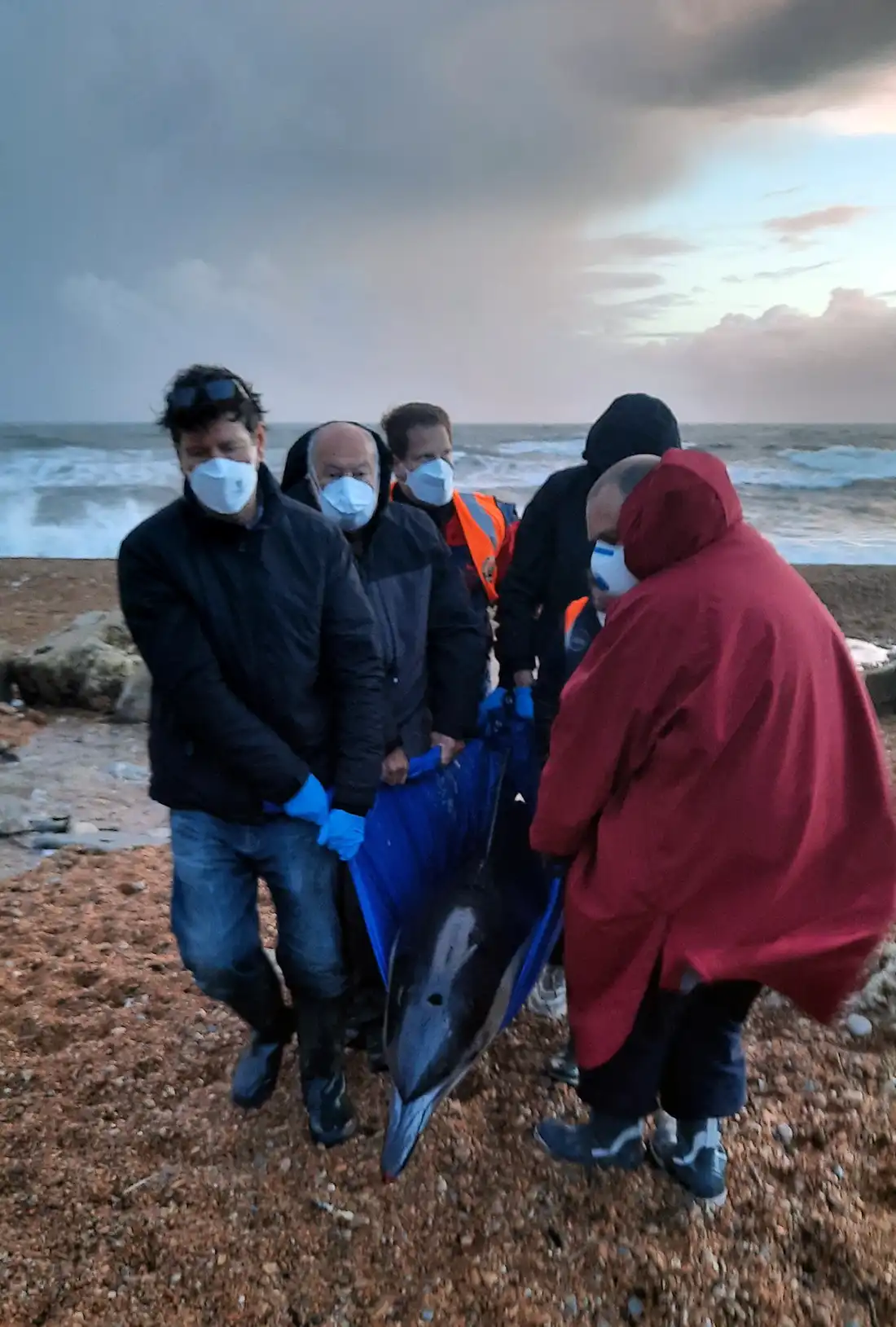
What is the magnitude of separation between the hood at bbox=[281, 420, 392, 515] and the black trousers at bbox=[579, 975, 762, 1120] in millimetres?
1448

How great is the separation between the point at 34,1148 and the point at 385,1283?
955 millimetres

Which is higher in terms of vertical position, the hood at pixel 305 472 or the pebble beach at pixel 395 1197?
the hood at pixel 305 472

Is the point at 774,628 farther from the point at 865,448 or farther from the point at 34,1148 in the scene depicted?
the point at 865,448

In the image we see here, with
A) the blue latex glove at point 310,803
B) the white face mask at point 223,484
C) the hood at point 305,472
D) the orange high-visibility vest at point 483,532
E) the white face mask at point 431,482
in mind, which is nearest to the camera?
the white face mask at point 223,484

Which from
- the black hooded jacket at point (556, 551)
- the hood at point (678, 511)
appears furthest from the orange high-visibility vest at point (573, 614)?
the hood at point (678, 511)

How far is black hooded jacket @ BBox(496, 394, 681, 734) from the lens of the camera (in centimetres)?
282

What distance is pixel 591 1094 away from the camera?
2061 mm

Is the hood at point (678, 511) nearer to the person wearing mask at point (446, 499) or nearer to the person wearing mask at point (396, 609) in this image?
the person wearing mask at point (396, 609)

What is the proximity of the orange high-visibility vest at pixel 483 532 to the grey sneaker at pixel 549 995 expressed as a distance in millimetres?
1348

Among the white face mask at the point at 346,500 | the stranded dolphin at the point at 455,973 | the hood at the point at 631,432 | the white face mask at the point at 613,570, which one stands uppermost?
the hood at the point at 631,432

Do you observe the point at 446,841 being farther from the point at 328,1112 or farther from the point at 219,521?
the point at 219,521

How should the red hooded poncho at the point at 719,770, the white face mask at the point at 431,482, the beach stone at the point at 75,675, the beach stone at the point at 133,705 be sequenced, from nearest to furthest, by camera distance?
the red hooded poncho at the point at 719,770 < the white face mask at the point at 431,482 < the beach stone at the point at 133,705 < the beach stone at the point at 75,675

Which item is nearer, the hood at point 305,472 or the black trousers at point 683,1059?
the black trousers at point 683,1059

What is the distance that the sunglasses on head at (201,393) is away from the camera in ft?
6.62
